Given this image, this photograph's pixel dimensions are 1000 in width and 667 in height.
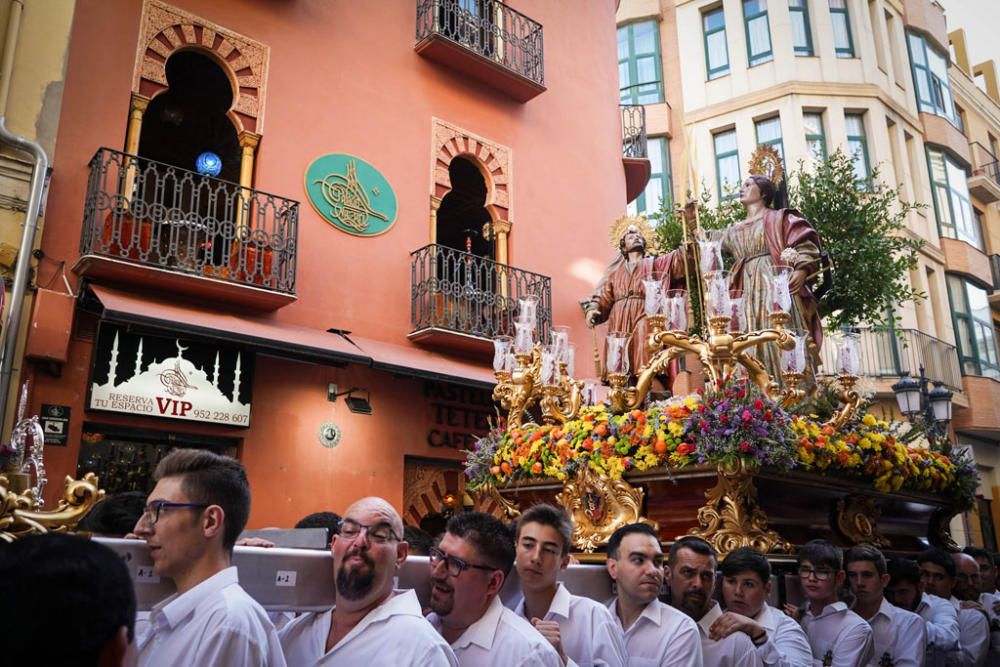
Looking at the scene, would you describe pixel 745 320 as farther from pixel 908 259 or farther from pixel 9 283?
pixel 908 259

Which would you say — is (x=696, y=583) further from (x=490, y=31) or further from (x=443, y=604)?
(x=490, y=31)

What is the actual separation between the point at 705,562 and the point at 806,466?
5.20 ft

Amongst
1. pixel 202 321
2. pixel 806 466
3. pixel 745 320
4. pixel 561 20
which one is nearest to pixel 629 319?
pixel 745 320

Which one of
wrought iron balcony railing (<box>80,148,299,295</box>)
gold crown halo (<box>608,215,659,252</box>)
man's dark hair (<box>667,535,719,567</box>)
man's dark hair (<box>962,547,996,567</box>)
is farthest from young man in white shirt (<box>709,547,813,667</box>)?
wrought iron balcony railing (<box>80,148,299,295</box>)

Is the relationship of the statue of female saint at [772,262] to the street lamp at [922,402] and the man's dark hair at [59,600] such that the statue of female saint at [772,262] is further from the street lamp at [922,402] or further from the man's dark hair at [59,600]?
the man's dark hair at [59,600]

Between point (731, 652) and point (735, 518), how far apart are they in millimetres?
1344

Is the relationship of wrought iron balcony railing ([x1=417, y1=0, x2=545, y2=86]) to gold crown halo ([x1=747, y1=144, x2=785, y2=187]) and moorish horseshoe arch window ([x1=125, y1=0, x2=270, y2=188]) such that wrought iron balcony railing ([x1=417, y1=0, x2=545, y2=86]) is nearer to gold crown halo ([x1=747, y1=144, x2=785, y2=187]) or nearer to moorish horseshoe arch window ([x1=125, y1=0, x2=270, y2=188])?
moorish horseshoe arch window ([x1=125, y1=0, x2=270, y2=188])

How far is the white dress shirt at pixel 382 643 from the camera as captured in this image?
246 cm

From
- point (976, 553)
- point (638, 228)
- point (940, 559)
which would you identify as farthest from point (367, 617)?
point (638, 228)

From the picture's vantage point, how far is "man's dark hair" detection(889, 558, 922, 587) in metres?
5.18

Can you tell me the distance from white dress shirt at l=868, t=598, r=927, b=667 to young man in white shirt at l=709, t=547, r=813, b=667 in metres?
0.88

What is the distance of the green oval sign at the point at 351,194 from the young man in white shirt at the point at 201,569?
8.00 meters

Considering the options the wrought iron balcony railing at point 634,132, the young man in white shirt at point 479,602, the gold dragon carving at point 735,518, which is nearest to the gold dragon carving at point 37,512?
the young man in white shirt at point 479,602

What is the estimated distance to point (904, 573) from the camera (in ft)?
17.0
